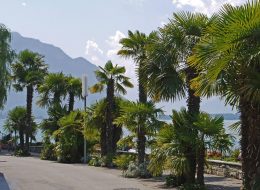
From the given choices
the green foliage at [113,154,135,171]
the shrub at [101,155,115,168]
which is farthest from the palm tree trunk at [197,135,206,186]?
the shrub at [101,155,115,168]

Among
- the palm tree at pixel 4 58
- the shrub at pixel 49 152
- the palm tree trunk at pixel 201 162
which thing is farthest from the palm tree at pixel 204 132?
the shrub at pixel 49 152

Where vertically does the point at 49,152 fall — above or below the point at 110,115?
below

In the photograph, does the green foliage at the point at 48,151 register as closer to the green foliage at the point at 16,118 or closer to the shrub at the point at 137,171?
the green foliage at the point at 16,118

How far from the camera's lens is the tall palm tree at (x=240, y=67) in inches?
407

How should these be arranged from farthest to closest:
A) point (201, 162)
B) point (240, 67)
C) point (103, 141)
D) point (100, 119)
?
point (103, 141)
point (100, 119)
point (201, 162)
point (240, 67)

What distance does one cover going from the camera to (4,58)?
21.8 meters

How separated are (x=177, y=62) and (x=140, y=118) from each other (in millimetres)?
5199

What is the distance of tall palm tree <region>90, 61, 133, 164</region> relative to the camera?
2758cm

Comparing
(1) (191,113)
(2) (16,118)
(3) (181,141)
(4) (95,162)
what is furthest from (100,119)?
(2) (16,118)

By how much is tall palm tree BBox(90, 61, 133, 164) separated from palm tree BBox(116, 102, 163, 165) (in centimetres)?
575

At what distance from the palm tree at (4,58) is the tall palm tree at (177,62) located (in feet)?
24.6

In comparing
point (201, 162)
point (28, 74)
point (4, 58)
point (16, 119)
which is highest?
point (28, 74)

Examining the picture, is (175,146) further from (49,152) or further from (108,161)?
(49,152)

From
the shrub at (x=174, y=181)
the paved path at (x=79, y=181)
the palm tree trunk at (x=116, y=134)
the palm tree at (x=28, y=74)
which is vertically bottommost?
the paved path at (x=79, y=181)
